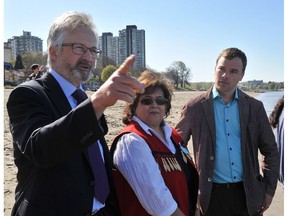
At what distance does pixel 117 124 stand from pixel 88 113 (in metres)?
14.2

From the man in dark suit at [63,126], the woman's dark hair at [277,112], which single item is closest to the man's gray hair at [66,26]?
the man in dark suit at [63,126]

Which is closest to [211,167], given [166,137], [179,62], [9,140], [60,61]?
[166,137]

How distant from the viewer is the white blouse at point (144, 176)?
2486 mm

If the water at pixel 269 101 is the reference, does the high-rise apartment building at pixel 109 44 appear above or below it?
above

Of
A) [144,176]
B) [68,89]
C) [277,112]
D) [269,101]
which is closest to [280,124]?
[277,112]

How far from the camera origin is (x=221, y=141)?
3.37 meters

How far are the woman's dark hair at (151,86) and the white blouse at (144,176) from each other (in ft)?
1.56

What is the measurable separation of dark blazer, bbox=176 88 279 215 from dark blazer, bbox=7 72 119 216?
1691 millimetres

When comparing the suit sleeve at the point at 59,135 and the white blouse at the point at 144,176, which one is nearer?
the suit sleeve at the point at 59,135

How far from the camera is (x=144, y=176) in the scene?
249 cm

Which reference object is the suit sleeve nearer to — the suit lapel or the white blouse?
the suit lapel

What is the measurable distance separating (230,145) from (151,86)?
112cm

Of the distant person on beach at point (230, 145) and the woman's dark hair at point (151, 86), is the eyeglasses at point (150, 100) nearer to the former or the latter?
the woman's dark hair at point (151, 86)

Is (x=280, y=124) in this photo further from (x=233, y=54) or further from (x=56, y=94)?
(x=56, y=94)
